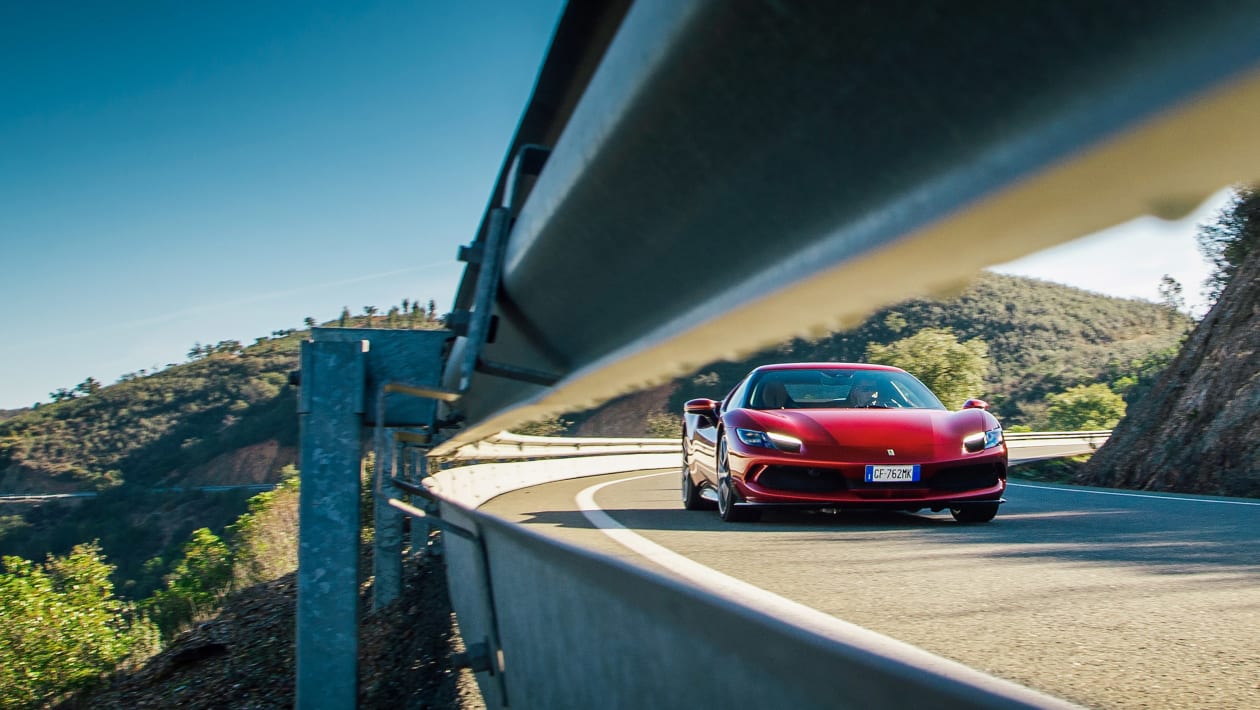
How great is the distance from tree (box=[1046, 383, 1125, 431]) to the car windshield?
200ft

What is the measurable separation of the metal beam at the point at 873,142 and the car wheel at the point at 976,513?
23.2 ft

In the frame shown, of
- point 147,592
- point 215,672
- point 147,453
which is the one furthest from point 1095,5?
point 147,453

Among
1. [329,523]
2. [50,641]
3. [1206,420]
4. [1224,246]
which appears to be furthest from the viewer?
[50,641]

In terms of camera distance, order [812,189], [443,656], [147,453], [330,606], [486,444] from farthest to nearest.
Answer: [147,453] < [486,444] < [443,656] < [330,606] < [812,189]

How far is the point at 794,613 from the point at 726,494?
20.7 feet

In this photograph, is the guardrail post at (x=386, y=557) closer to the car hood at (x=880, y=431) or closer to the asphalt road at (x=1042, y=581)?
the asphalt road at (x=1042, y=581)

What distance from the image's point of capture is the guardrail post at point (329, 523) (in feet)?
14.7

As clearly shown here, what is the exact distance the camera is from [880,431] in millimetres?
8180

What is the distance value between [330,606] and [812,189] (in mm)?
3766

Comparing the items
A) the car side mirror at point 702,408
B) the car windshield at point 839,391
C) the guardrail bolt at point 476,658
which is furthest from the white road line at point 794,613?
the car windshield at point 839,391

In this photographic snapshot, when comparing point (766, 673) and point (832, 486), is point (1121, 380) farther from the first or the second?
point (766, 673)

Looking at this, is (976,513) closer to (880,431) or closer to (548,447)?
(880,431)

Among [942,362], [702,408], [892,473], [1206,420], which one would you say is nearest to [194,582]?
[942,362]

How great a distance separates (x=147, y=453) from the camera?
14162 cm
